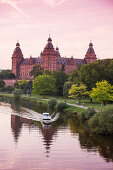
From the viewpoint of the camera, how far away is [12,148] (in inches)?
1362

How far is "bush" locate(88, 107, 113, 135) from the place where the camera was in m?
40.5

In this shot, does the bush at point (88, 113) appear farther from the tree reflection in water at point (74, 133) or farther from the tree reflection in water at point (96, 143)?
the tree reflection in water at point (96, 143)

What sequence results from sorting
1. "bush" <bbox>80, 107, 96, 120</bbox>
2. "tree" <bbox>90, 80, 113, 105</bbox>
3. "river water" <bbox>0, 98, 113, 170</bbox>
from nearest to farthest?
"river water" <bbox>0, 98, 113, 170</bbox>
"bush" <bbox>80, 107, 96, 120</bbox>
"tree" <bbox>90, 80, 113, 105</bbox>

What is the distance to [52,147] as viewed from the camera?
35406 mm

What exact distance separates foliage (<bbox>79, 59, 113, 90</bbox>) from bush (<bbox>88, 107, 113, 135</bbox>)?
34.8 meters

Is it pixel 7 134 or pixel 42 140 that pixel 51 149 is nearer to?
pixel 42 140

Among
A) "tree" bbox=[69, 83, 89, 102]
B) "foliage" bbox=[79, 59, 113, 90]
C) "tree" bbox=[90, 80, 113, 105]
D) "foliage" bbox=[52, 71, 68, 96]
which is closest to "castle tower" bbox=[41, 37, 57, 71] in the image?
"foliage" bbox=[52, 71, 68, 96]

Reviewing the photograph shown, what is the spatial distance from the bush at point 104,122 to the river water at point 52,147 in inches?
52.0

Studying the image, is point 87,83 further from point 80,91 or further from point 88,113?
point 88,113

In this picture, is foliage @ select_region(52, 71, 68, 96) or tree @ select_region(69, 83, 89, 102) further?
foliage @ select_region(52, 71, 68, 96)

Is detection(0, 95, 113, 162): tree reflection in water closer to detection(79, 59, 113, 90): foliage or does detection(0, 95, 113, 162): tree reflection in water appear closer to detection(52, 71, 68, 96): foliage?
detection(79, 59, 113, 90): foliage

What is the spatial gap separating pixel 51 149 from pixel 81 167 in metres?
6.48

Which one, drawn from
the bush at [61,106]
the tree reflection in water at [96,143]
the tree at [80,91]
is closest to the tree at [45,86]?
the tree at [80,91]

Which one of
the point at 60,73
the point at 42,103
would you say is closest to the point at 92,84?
the point at 42,103
